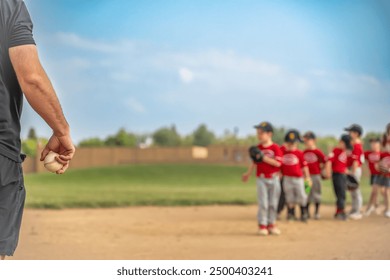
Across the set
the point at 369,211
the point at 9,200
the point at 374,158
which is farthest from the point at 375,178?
the point at 9,200

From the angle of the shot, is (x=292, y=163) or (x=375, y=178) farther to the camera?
(x=375, y=178)

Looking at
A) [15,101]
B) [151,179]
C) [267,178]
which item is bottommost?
[151,179]

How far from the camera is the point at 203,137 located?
36.5 metres

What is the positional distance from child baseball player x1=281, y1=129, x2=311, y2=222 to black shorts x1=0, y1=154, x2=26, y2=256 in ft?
20.6

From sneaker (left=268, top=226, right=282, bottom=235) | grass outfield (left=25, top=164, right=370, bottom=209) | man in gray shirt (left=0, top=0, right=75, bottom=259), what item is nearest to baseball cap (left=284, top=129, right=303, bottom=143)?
sneaker (left=268, top=226, right=282, bottom=235)

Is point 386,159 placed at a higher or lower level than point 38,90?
lower

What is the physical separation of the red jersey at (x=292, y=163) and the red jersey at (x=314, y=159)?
67 centimetres

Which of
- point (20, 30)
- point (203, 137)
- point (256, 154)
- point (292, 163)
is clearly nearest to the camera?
point (20, 30)

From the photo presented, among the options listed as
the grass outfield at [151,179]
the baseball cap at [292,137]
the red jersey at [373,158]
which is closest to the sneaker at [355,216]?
the red jersey at [373,158]

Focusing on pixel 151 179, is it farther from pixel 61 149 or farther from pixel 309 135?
pixel 61 149

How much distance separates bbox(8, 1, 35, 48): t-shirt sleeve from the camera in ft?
6.46

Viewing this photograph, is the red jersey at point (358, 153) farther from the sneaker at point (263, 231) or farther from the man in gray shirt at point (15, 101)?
the man in gray shirt at point (15, 101)

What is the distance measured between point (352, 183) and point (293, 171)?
141 cm

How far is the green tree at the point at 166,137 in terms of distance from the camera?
39.9 m
